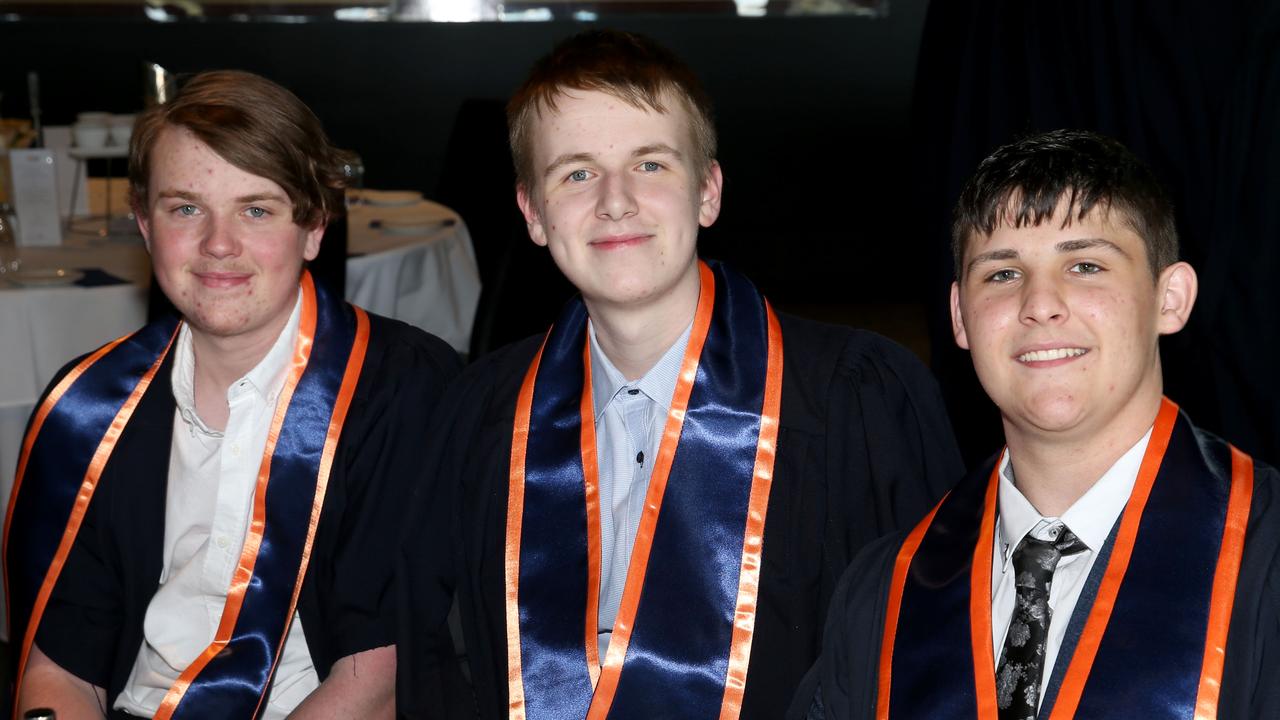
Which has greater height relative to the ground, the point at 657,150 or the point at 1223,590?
the point at 657,150

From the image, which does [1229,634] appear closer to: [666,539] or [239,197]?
[666,539]

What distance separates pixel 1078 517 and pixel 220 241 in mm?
1210

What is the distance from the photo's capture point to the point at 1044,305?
60.0 inches

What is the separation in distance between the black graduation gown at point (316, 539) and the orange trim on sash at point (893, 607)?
72 centimetres

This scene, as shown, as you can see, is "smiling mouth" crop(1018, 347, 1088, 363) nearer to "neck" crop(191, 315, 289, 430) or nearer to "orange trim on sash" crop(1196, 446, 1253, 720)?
"orange trim on sash" crop(1196, 446, 1253, 720)

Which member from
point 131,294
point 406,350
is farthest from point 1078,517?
point 131,294

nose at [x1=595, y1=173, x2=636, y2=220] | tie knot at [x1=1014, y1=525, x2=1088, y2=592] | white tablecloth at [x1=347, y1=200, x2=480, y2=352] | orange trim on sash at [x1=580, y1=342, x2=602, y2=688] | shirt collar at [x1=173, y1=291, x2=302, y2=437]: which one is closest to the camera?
tie knot at [x1=1014, y1=525, x2=1088, y2=592]

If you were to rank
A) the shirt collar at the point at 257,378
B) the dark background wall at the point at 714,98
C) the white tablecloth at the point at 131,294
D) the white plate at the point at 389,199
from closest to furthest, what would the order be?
1. the shirt collar at the point at 257,378
2. the white tablecloth at the point at 131,294
3. the white plate at the point at 389,199
4. the dark background wall at the point at 714,98

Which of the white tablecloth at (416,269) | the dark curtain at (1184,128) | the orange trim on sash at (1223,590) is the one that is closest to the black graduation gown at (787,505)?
the orange trim on sash at (1223,590)

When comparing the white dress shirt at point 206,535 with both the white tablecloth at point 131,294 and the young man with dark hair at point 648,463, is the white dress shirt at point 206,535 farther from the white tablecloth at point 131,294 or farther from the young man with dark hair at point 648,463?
the white tablecloth at point 131,294

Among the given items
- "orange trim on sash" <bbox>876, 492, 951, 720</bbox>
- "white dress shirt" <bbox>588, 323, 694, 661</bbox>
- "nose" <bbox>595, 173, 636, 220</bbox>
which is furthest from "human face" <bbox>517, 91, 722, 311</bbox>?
"orange trim on sash" <bbox>876, 492, 951, 720</bbox>

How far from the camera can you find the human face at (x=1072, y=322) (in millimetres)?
1523

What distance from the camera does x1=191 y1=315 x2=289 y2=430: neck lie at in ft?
6.68

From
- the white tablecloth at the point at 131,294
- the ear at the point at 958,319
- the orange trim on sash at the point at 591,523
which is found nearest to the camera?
the ear at the point at 958,319
